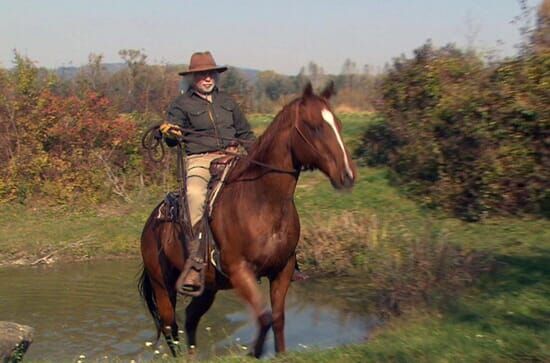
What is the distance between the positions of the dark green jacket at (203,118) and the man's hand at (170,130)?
17cm

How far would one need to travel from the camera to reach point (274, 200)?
7.47 m

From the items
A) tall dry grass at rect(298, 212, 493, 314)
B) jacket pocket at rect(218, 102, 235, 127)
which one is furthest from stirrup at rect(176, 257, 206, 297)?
tall dry grass at rect(298, 212, 493, 314)

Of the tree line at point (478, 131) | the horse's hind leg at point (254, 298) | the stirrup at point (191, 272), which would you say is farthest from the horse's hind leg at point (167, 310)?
the tree line at point (478, 131)

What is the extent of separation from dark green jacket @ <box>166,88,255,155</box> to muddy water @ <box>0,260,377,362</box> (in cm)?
225

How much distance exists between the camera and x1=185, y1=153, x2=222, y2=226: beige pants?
8.12 metres

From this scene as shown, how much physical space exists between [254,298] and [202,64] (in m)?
2.65

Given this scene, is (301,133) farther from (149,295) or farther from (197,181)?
(149,295)

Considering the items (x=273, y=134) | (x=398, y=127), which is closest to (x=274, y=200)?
(x=273, y=134)

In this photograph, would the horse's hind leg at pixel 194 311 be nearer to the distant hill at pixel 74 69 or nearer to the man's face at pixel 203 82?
the man's face at pixel 203 82

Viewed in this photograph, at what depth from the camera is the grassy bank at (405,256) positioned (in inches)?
269

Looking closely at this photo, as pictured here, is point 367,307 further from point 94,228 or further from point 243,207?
point 94,228

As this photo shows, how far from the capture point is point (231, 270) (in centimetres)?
764

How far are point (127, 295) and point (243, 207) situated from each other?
685 cm

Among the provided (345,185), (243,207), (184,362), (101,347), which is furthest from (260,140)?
(101,347)
